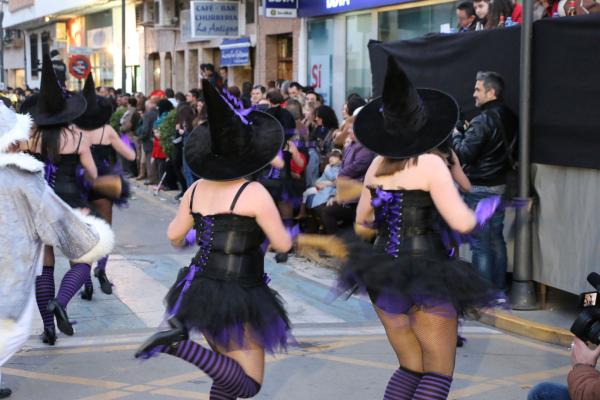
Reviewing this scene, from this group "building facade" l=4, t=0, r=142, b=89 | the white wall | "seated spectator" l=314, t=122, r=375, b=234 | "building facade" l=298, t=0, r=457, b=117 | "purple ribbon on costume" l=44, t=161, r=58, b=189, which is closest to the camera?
"purple ribbon on costume" l=44, t=161, r=58, b=189

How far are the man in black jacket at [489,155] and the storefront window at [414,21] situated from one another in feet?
25.7

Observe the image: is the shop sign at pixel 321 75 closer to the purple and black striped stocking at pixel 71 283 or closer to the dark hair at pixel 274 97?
the dark hair at pixel 274 97

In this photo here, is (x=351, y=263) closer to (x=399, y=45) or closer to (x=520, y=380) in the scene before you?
(x=520, y=380)

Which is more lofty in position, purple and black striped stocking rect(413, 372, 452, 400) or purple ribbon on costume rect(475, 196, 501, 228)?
purple ribbon on costume rect(475, 196, 501, 228)

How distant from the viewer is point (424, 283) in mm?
4391

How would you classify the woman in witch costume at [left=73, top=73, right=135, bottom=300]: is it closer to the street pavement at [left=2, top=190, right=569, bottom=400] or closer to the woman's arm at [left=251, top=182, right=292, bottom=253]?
the street pavement at [left=2, top=190, right=569, bottom=400]

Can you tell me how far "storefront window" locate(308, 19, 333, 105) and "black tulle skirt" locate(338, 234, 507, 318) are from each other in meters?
15.7

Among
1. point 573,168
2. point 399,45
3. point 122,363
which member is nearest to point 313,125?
point 399,45

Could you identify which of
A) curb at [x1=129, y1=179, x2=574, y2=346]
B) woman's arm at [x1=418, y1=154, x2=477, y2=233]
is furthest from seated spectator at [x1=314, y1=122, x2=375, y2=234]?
woman's arm at [x1=418, y1=154, x2=477, y2=233]

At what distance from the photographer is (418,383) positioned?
4559mm

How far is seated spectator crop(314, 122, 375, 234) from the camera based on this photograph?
31.3ft

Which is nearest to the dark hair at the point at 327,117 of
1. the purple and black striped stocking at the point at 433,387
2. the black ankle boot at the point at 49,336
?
the black ankle boot at the point at 49,336

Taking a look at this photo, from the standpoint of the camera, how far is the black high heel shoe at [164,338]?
3.99 metres

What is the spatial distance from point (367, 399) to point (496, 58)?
3.93 metres
